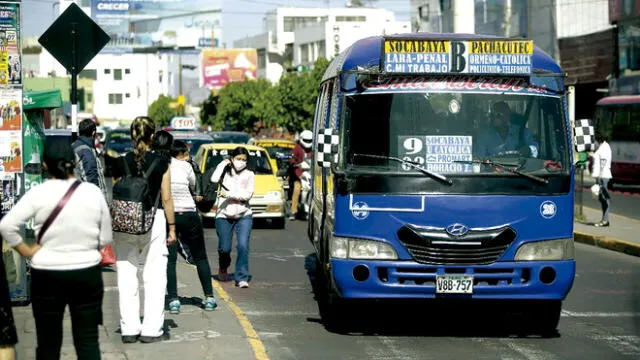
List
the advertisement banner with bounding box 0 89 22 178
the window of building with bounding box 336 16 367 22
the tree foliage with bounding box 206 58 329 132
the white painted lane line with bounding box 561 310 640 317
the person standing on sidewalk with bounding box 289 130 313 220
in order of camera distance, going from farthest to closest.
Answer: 1. the window of building with bounding box 336 16 367 22
2. the tree foliage with bounding box 206 58 329 132
3. the person standing on sidewalk with bounding box 289 130 313 220
4. the white painted lane line with bounding box 561 310 640 317
5. the advertisement banner with bounding box 0 89 22 178

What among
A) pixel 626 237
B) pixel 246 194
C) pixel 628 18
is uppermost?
pixel 628 18

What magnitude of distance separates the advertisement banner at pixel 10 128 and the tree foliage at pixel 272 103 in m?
55.3

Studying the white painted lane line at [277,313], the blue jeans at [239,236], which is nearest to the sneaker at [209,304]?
the white painted lane line at [277,313]

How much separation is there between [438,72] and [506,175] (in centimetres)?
112

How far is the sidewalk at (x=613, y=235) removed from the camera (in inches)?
775

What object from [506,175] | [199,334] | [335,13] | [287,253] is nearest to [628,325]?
[506,175]

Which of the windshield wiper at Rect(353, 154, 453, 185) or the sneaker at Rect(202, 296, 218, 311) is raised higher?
the windshield wiper at Rect(353, 154, 453, 185)

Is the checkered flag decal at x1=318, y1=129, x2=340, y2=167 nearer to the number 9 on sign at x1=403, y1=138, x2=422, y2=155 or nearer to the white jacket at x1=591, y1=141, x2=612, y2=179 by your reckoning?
the number 9 on sign at x1=403, y1=138, x2=422, y2=155

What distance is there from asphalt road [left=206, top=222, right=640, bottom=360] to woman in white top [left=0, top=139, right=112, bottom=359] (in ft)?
8.58

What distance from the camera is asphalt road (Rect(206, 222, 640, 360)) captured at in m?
10.4

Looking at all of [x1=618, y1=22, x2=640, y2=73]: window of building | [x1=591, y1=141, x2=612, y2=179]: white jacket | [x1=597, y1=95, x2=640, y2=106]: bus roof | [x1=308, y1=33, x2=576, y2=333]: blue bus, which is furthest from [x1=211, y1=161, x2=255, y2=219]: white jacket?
[x1=618, y1=22, x2=640, y2=73]: window of building

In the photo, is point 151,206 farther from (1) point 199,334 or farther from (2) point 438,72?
(2) point 438,72

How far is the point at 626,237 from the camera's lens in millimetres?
20750

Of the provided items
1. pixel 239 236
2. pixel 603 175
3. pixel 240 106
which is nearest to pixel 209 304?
pixel 239 236
